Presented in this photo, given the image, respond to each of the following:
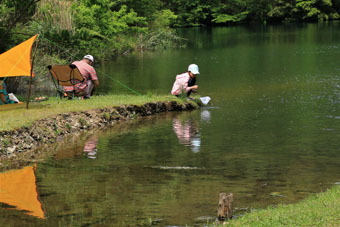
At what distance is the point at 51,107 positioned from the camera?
54.0 feet

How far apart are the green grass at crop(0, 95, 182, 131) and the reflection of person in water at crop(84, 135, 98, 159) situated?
1124mm

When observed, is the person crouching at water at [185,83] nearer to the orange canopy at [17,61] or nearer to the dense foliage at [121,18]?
the dense foliage at [121,18]

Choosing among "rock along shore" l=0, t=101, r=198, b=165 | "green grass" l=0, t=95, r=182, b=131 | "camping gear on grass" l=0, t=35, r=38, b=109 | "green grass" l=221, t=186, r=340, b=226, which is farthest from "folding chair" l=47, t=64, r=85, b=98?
"green grass" l=221, t=186, r=340, b=226

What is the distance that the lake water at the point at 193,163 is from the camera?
9.30 metres

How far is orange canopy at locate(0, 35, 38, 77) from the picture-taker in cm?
1598

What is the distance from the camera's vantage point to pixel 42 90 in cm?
2283

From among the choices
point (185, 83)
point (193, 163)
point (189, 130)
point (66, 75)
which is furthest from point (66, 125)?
point (185, 83)

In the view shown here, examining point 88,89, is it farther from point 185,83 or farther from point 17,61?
point 17,61

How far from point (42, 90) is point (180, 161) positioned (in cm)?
1145

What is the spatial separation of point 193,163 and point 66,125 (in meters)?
4.32

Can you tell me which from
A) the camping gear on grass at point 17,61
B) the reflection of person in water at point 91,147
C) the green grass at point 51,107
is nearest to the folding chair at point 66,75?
the green grass at point 51,107

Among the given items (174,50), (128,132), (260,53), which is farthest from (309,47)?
(128,132)

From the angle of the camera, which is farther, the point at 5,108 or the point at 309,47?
the point at 309,47

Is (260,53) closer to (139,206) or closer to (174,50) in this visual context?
(174,50)
